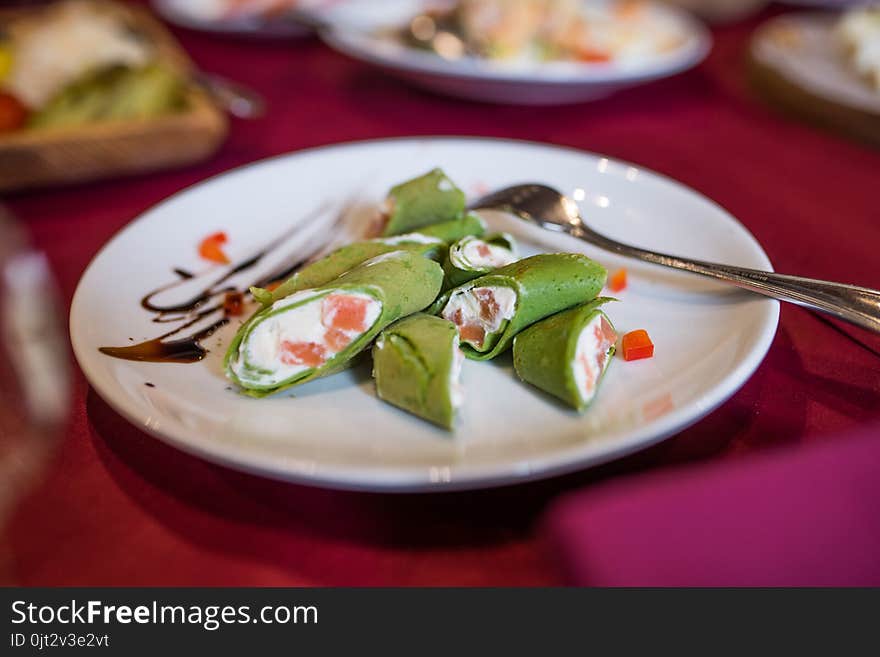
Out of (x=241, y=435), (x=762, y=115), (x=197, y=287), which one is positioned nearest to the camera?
(x=241, y=435)

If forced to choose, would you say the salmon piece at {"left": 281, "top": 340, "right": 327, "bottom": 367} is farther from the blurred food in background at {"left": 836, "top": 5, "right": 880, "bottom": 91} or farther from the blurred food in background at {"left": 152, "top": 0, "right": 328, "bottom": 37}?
the blurred food in background at {"left": 836, "top": 5, "right": 880, "bottom": 91}

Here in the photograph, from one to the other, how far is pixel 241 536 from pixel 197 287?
23.9 inches

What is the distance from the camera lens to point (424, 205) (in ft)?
5.08

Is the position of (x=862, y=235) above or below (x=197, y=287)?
above

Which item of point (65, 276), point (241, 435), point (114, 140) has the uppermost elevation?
point (241, 435)

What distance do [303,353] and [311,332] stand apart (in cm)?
3

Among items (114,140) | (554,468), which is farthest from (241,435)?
(114,140)

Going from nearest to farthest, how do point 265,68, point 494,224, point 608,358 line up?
point 608,358, point 494,224, point 265,68

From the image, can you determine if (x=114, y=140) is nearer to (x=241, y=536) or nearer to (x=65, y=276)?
(x=65, y=276)

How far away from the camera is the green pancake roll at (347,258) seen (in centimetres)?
130

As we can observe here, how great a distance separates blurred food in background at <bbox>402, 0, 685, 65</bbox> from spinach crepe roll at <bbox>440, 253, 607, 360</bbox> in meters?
1.45

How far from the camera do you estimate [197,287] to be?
1481mm

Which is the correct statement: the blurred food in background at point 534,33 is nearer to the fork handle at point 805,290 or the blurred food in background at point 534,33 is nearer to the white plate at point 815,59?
the white plate at point 815,59

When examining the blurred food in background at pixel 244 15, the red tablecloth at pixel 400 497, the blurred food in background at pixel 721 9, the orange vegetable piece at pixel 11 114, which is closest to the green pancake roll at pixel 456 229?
the red tablecloth at pixel 400 497
